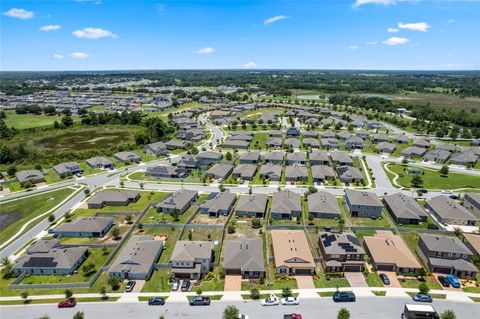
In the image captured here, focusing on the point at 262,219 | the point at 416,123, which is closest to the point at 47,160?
the point at 262,219

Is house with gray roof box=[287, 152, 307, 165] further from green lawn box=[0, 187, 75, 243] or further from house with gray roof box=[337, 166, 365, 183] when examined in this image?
green lawn box=[0, 187, 75, 243]

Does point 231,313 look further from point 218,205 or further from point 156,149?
point 156,149

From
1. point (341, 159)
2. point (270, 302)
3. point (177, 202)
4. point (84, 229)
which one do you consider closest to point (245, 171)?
point (177, 202)

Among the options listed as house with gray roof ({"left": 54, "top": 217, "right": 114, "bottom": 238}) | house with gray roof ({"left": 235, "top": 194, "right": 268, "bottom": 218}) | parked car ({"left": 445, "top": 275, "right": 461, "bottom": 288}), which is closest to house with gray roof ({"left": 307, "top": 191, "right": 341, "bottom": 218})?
house with gray roof ({"left": 235, "top": 194, "right": 268, "bottom": 218})

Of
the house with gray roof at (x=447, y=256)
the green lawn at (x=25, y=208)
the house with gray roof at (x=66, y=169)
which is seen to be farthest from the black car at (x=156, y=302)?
the house with gray roof at (x=66, y=169)

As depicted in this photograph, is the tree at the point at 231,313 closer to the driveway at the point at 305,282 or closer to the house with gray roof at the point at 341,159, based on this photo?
the driveway at the point at 305,282

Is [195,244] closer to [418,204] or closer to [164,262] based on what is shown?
[164,262]
